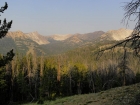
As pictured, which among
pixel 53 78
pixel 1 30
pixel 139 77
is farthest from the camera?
pixel 139 77

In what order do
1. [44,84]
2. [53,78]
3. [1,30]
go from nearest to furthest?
[1,30] → [44,84] → [53,78]

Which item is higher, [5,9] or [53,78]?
[5,9]

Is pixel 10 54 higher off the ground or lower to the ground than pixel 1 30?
lower

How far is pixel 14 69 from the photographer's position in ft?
237

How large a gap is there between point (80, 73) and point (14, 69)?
24.8m

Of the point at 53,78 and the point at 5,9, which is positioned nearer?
the point at 5,9

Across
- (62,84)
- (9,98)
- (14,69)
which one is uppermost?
(14,69)

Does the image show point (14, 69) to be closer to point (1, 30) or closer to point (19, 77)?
point (19, 77)

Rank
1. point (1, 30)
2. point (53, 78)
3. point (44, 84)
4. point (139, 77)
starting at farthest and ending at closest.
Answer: point (139, 77) < point (53, 78) < point (44, 84) < point (1, 30)

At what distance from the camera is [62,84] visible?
229ft

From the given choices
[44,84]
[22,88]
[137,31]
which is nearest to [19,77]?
[22,88]

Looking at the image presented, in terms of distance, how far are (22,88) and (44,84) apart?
7.93 m

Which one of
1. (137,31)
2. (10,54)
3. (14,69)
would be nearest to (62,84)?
(14,69)

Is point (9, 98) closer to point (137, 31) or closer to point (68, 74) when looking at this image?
point (68, 74)
